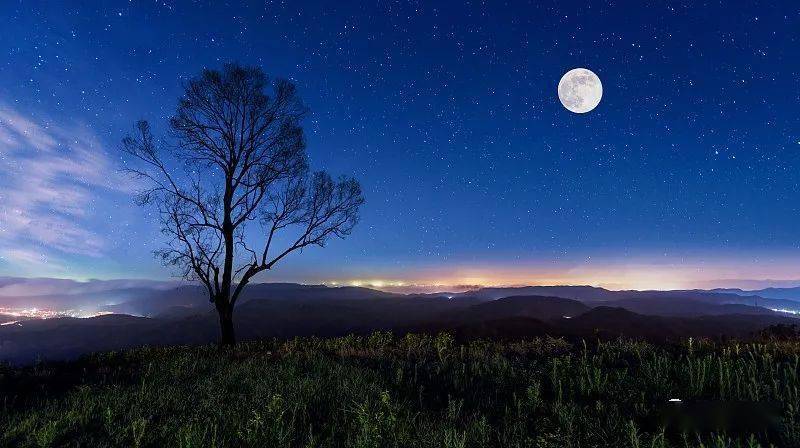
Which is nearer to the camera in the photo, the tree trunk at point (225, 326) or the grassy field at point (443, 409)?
the grassy field at point (443, 409)

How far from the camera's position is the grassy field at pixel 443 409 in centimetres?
364

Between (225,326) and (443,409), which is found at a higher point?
(225,326)

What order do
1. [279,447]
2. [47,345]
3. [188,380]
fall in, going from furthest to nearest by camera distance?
[47,345]
[188,380]
[279,447]

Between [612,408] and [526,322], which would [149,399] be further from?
[526,322]

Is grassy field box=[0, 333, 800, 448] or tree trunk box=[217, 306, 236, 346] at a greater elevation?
tree trunk box=[217, 306, 236, 346]

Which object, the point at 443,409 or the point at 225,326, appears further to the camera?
the point at 225,326

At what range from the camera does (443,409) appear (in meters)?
5.03

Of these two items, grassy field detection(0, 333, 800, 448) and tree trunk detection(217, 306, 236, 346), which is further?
tree trunk detection(217, 306, 236, 346)

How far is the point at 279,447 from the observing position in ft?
12.9

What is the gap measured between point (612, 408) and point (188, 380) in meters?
7.75

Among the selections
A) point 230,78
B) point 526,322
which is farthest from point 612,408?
point 526,322

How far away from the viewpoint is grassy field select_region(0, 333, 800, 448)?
11.9 ft

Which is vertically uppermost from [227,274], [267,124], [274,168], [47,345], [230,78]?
[230,78]

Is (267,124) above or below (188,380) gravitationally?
above
